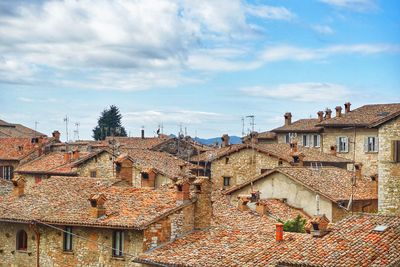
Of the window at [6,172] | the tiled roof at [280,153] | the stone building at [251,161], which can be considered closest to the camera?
the stone building at [251,161]

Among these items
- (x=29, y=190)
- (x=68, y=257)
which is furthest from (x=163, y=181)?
(x=68, y=257)

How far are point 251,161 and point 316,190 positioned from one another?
15.3 m

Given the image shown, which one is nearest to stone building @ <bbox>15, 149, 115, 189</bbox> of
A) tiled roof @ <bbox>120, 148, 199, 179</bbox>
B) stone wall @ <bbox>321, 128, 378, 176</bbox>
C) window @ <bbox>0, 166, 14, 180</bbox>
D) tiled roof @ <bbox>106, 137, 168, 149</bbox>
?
tiled roof @ <bbox>120, 148, 199, 179</bbox>

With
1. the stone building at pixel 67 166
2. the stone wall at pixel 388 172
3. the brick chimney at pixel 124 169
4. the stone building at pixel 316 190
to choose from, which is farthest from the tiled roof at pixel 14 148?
the stone wall at pixel 388 172

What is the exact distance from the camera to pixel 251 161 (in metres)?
59.7

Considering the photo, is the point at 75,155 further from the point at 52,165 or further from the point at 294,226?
the point at 294,226

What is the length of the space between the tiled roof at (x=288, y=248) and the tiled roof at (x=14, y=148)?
1662 inches

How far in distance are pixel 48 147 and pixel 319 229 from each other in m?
52.4

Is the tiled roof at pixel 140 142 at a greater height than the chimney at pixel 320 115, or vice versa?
the chimney at pixel 320 115

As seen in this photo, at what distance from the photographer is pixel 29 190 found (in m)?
42.1

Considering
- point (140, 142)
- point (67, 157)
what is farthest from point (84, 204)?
point (140, 142)

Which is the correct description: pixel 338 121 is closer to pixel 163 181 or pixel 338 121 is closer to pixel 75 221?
pixel 163 181

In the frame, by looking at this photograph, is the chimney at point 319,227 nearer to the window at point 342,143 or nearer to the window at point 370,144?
the window at point 370,144

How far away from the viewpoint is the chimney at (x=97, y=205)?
3444cm
